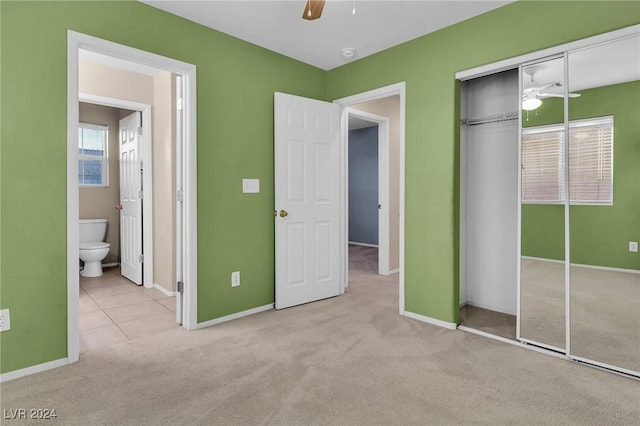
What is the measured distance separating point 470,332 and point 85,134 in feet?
18.3

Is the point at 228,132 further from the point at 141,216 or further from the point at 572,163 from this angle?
the point at 572,163

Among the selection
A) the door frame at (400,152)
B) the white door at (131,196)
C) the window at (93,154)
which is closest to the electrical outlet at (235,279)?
the door frame at (400,152)

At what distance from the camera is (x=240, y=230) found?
3.24 meters

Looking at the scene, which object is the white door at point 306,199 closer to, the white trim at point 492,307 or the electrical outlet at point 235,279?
the electrical outlet at point 235,279

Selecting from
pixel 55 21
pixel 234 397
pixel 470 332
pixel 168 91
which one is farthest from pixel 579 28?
pixel 168 91

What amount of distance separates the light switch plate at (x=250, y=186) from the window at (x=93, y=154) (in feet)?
10.8

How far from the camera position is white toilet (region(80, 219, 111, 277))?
457 cm

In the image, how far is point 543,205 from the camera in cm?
252

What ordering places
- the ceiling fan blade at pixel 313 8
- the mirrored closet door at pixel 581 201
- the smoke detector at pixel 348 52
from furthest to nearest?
the smoke detector at pixel 348 52
the mirrored closet door at pixel 581 201
the ceiling fan blade at pixel 313 8

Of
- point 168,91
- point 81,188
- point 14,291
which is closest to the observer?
point 14,291

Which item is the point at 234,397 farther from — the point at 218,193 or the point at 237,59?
the point at 237,59

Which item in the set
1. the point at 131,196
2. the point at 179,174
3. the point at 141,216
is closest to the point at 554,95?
the point at 179,174

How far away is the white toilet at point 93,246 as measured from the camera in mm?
4574

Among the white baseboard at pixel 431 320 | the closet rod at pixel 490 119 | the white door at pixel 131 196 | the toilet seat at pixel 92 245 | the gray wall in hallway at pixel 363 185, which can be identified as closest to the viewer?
the white baseboard at pixel 431 320
